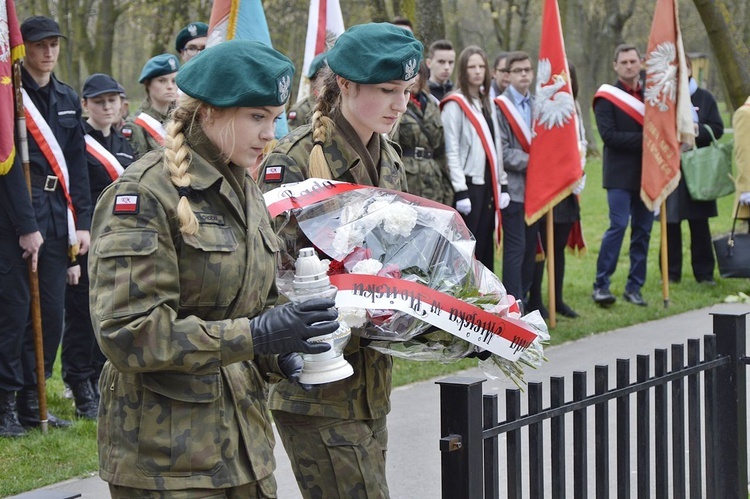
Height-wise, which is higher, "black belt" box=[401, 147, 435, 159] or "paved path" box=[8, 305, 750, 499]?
"black belt" box=[401, 147, 435, 159]

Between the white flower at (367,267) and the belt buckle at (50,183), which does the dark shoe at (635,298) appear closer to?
the belt buckle at (50,183)

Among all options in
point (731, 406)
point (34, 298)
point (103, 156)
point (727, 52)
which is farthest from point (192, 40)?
point (727, 52)

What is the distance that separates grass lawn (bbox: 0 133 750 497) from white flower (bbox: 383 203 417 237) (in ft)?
9.81

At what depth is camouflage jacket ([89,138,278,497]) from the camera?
2.53m

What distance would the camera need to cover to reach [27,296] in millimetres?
6207

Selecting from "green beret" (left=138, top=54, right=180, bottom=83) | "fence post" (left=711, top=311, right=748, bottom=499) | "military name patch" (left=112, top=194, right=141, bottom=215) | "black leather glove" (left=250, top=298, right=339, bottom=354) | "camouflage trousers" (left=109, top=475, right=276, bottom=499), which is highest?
"green beret" (left=138, top=54, right=180, bottom=83)

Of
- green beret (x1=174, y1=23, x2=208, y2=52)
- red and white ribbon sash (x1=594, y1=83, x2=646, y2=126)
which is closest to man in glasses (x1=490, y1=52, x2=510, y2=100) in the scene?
red and white ribbon sash (x1=594, y1=83, x2=646, y2=126)

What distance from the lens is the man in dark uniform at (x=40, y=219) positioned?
6047 millimetres

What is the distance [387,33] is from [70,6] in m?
22.6

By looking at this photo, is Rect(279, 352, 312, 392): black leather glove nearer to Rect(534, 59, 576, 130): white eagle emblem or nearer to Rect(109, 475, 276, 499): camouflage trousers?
Rect(109, 475, 276, 499): camouflage trousers

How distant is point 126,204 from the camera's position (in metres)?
2.58

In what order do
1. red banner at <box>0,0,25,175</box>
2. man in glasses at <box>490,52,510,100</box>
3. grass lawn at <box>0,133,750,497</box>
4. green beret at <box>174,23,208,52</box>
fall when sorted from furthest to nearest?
man in glasses at <box>490,52,510,100</box>
green beret at <box>174,23,208,52</box>
red banner at <box>0,0,25,175</box>
grass lawn at <box>0,133,750,497</box>

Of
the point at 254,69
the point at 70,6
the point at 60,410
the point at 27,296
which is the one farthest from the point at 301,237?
the point at 70,6

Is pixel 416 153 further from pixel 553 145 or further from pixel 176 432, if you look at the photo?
pixel 176 432
